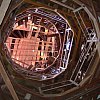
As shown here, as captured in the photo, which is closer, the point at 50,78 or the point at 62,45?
the point at 50,78

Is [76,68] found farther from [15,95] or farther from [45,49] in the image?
[45,49]

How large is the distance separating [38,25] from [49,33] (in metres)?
0.56

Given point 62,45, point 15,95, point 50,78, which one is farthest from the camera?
point 62,45

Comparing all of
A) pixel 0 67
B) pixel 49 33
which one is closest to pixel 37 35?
pixel 49 33

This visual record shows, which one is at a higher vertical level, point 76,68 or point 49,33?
point 49,33

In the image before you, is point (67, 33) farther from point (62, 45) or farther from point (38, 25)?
point (38, 25)

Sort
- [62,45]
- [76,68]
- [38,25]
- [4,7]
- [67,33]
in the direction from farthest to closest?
[38,25], [62,45], [67,33], [76,68], [4,7]

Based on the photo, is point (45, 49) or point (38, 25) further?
point (45, 49)

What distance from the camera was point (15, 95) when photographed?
14.1 ft

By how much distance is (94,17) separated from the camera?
15.1 feet

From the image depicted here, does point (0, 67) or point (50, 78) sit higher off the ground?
point (0, 67)

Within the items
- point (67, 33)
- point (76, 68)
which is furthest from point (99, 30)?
point (67, 33)

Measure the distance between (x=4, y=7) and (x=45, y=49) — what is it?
7.06 m

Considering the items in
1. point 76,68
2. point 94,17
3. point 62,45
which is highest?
point 94,17
